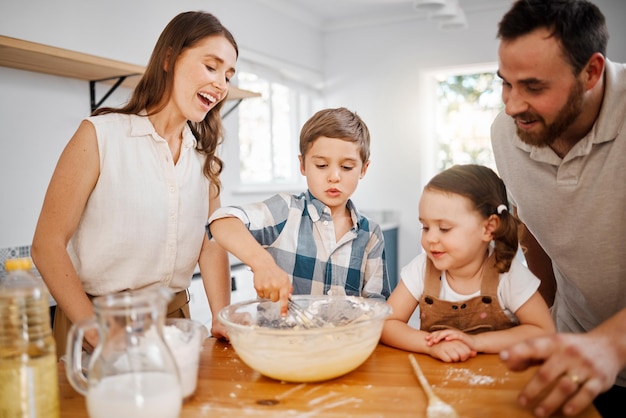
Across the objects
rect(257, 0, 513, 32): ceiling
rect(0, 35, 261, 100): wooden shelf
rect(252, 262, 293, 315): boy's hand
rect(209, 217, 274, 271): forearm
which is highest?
rect(257, 0, 513, 32): ceiling

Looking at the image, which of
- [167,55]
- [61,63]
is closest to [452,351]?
[167,55]

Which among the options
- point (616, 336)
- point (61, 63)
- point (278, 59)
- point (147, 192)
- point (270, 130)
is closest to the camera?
point (616, 336)

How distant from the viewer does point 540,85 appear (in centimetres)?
120

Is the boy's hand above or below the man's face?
below

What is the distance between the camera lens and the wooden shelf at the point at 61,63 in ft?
6.91

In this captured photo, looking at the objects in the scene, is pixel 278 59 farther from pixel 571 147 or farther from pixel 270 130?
pixel 571 147

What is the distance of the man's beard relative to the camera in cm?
122

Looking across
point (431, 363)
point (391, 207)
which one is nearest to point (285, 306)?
point (431, 363)

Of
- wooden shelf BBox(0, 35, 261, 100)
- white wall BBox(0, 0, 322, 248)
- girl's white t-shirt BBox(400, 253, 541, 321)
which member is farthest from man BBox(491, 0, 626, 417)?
white wall BBox(0, 0, 322, 248)

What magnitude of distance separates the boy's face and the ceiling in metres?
3.04

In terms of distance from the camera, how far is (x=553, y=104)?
3.99 ft

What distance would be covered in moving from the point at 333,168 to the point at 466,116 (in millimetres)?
3831

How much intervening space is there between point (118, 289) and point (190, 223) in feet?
0.86

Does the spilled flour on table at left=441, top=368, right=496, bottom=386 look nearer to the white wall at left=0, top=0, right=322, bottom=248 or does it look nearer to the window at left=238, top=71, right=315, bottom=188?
the white wall at left=0, top=0, right=322, bottom=248
